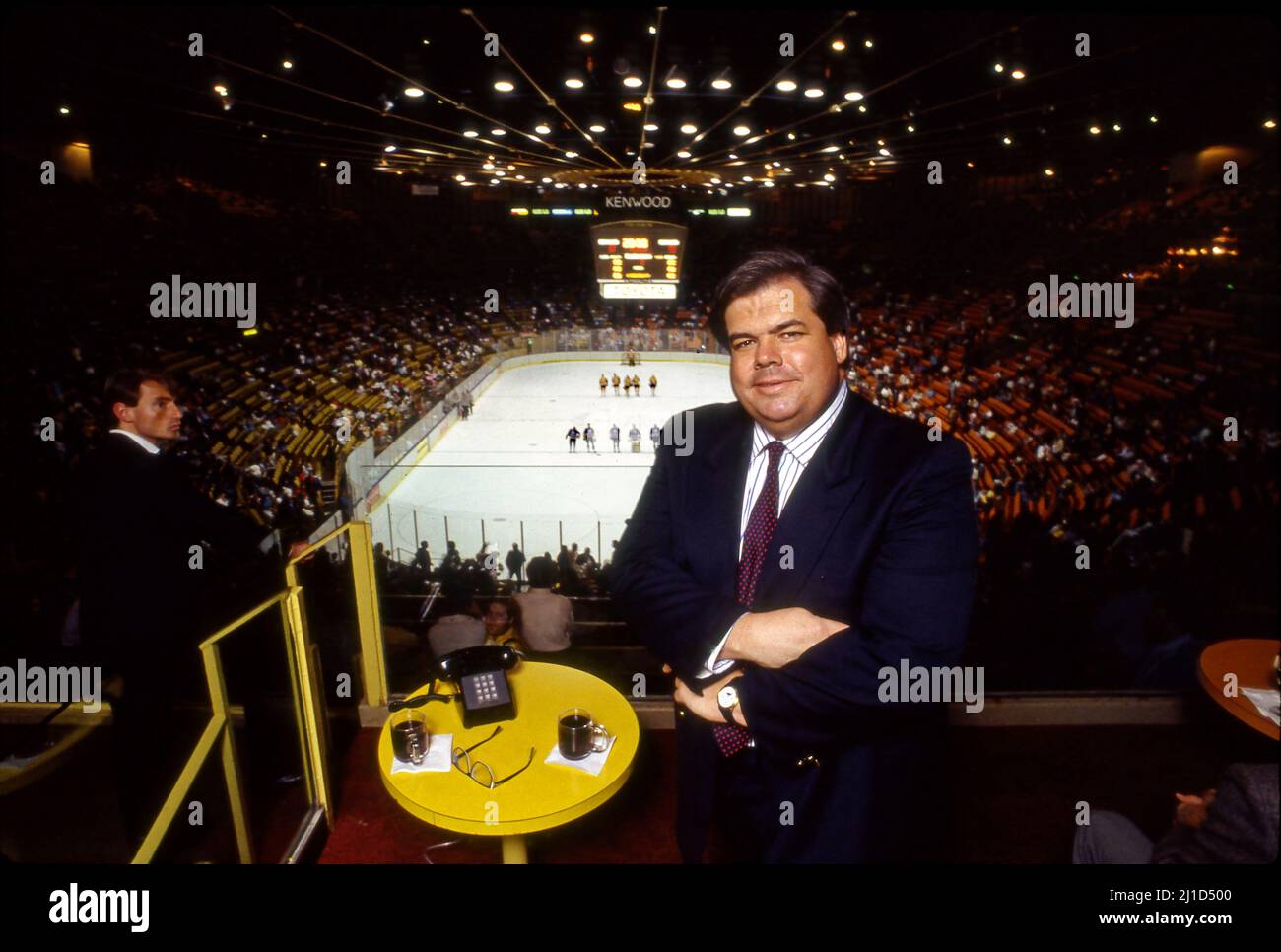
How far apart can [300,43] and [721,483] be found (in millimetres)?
6879

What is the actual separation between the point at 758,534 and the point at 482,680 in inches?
52.1

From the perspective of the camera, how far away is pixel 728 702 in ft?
5.41

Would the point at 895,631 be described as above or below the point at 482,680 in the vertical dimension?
above

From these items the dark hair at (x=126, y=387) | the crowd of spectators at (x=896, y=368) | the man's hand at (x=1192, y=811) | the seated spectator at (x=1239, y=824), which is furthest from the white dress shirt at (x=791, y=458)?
the dark hair at (x=126, y=387)

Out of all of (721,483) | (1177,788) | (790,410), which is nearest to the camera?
(790,410)

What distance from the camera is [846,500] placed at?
1.54 m

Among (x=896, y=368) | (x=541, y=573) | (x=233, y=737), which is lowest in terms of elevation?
(x=541, y=573)

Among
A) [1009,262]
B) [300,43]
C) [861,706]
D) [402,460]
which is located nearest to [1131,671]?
[861,706]

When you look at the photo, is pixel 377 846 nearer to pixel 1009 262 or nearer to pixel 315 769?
pixel 315 769

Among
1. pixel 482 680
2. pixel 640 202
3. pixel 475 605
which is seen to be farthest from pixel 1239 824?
pixel 640 202

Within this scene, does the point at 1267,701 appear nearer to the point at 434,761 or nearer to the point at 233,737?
the point at 434,761

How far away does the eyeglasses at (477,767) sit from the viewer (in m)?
2.18

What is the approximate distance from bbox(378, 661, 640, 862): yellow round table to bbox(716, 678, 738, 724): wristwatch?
74 cm

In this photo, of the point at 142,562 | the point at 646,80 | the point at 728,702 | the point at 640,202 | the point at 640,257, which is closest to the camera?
the point at 728,702
